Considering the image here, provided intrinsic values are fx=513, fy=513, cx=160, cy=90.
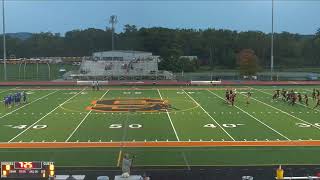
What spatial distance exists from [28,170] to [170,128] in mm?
12398

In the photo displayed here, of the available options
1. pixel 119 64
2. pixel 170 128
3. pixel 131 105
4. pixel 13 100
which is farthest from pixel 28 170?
pixel 119 64

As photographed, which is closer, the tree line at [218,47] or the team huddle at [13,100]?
the team huddle at [13,100]

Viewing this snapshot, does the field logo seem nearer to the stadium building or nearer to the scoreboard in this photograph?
the scoreboard

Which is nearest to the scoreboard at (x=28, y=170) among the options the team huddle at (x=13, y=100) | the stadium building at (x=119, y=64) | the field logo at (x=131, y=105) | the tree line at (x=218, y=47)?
the field logo at (x=131, y=105)

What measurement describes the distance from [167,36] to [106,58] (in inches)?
957

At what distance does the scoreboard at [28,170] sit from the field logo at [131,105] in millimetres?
18332

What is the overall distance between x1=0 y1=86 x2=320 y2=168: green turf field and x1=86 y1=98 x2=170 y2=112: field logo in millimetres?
719

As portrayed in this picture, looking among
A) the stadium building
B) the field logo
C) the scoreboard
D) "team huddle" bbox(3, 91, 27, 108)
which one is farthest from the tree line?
the scoreboard

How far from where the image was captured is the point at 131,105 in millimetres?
34344

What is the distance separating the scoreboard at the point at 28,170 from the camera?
13.1 metres

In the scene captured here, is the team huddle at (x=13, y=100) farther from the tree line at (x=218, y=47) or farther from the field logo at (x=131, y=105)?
the tree line at (x=218, y=47)

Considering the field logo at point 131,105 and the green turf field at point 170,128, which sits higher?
the field logo at point 131,105

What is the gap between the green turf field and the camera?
18516 millimetres

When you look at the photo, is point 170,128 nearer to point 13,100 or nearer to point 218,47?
point 13,100
